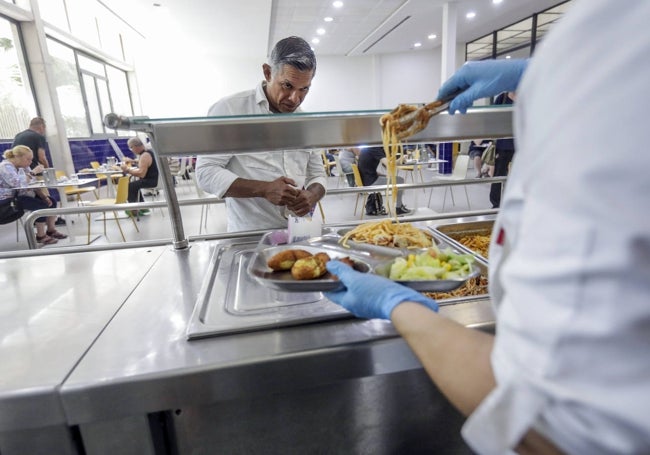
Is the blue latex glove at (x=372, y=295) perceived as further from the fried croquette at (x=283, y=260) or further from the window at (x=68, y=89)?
the window at (x=68, y=89)

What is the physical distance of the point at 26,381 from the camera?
2.20ft

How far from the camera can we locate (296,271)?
0.84 meters

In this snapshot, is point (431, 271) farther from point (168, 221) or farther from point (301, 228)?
point (168, 221)

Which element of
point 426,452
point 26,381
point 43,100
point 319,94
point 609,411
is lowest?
point 426,452

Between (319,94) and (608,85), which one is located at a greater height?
(319,94)

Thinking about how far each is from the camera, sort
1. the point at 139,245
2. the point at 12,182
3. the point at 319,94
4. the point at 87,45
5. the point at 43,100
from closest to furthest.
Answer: the point at 139,245 < the point at 12,182 < the point at 43,100 < the point at 87,45 < the point at 319,94

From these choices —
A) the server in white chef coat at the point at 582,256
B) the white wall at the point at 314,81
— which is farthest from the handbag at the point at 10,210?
the white wall at the point at 314,81

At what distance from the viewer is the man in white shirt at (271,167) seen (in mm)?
1473

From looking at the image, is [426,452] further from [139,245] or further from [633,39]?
[139,245]

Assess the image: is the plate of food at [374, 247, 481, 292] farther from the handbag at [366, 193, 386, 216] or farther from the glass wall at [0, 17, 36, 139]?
the glass wall at [0, 17, 36, 139]

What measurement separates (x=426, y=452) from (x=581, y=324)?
2.93 ft

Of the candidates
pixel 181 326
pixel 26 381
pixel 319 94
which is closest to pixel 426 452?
pixel 181 326

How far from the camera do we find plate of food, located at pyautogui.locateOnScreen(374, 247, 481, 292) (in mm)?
817

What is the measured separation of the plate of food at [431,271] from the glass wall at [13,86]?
758cm
